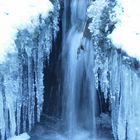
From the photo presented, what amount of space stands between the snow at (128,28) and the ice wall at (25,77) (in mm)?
872

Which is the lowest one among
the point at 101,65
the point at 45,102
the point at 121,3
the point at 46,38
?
the point at 45,102

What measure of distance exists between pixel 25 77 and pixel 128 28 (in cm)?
128

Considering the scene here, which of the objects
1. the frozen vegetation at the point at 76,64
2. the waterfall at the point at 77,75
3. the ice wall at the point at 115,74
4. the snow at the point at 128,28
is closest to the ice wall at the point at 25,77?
the frozen vegetation at the point at 76,64

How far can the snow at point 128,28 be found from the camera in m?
4.43

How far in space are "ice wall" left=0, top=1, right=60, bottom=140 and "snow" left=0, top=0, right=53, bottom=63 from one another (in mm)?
54

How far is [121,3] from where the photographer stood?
16.2 feet

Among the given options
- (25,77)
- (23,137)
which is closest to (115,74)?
(25,77)

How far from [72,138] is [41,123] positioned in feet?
1.51

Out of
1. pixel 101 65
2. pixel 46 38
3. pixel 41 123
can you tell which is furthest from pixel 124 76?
pixel 41 123

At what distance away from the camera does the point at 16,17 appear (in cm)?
498

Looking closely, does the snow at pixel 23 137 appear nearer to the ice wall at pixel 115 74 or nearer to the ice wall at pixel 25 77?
the ice wall at pixel 25 77

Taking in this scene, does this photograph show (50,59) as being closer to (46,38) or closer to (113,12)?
(46,38)

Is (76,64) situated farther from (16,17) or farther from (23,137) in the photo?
(23,137)

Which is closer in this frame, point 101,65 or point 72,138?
point 101,65
